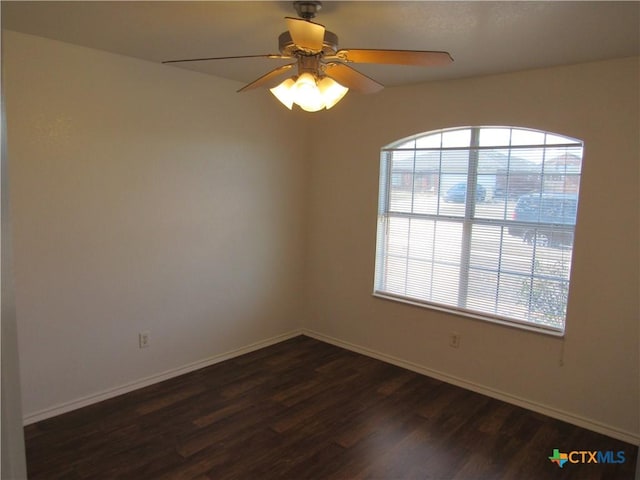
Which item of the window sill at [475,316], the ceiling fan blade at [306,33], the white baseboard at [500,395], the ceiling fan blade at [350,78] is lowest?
the white baseboard at [500,395]

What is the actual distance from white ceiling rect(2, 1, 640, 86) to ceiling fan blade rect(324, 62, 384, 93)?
10.6 inches

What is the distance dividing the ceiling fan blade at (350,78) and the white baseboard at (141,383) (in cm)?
249

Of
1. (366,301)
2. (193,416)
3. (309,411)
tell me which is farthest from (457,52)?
(193,416)

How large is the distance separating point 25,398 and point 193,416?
1075 millimetres

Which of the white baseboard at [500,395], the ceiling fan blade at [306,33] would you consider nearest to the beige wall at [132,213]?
the white baseboard at [500,395]

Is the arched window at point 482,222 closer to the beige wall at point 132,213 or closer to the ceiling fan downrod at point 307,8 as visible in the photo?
the beige wall at point 132,213

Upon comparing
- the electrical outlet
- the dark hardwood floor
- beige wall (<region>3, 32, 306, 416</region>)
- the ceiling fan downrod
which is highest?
the ceiling fan downrod

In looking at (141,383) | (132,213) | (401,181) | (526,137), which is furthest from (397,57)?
(141,383)

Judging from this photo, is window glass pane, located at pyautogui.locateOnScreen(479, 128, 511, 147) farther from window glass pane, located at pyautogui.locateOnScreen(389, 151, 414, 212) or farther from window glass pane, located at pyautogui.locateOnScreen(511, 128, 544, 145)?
window glass pane, located at pyautogui.locateOnScreen(389, 151, 414, 212)

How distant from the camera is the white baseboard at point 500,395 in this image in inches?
115

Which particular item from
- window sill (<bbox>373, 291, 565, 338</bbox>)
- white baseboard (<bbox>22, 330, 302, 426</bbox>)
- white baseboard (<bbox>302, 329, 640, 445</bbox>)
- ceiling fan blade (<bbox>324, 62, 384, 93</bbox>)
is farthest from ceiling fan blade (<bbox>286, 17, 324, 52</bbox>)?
white baseboard (<bbox>302, 329, 640, 445</bbox>)

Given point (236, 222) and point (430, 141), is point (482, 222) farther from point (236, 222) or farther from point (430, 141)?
point (236, 222)

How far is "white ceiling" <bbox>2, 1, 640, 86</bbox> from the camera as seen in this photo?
2.08 meters

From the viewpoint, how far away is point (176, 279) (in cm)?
355
